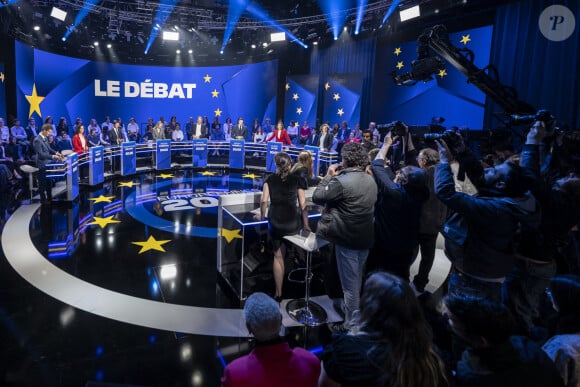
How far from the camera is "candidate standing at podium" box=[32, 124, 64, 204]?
7598 millimetres

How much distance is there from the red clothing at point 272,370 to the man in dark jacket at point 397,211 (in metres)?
2.00

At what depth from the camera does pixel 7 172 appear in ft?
30.4

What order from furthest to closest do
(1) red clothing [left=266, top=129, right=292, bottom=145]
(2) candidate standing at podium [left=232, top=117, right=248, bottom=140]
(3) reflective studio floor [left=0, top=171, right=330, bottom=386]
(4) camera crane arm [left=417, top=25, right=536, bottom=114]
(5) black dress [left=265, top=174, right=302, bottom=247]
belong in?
(2) candidate standing at podium [left=232, top=117, right=248, bottom=140] < (1) red clothing [left=266, top=129, right=292, bottom=145] < (4) camera crane arm [left=417, top=25, right=536, bottom=114] < (5) black dress [left=265, top=174, right=302, bottom=247] < (3) reflective studio floor [left=0, top=171, right=330, bottom=386]

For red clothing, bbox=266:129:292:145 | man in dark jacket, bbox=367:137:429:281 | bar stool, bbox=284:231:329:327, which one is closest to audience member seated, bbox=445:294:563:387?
man in dark jacket, bbox=367:137:429:281

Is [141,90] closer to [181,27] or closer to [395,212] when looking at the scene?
[181,27]

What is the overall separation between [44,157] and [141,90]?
344 inches

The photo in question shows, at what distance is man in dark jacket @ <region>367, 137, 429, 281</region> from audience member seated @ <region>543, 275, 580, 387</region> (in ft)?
5.04

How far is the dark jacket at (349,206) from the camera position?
10.4ft

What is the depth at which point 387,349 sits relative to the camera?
4.60ft

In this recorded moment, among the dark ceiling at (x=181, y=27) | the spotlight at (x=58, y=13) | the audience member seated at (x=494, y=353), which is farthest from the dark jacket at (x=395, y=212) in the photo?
the spotlight at (x=58, y=13)

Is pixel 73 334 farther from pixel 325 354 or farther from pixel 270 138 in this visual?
pixel 270 138

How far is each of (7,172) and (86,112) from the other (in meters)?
5.68

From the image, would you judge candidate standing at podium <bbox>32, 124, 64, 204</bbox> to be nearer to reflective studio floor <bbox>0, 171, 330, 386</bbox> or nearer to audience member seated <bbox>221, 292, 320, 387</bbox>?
reflective studio floor <bbox>0, 171, 330, 386</bbox>

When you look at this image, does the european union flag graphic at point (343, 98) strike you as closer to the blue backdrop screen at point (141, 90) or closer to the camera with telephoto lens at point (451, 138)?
the blue backdrop screen at point (141, 90)
